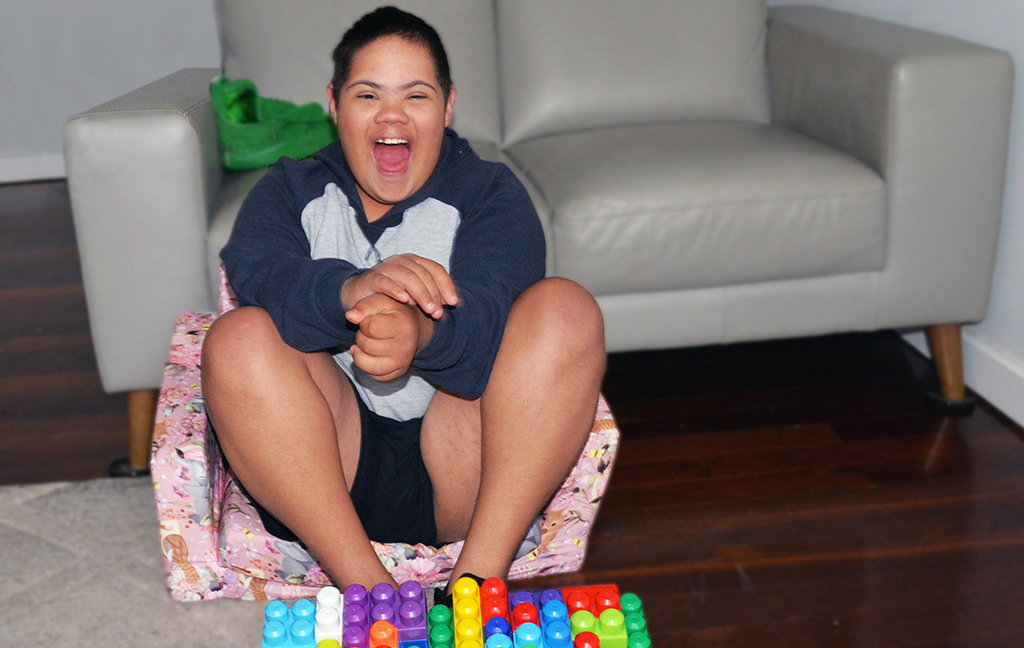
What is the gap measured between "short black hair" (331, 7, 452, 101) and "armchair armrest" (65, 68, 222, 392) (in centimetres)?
42

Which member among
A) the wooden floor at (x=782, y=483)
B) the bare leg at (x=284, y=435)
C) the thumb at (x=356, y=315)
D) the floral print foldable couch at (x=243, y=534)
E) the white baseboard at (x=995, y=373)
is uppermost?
the thumb at (x=356, y=315)

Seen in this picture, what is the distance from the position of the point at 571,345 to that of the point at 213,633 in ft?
2.11

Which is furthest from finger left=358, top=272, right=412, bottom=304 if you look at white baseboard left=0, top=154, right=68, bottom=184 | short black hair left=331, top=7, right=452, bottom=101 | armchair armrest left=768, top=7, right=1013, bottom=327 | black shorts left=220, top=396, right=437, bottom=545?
white baseboard left=0, top=154, right=68, bottom=184

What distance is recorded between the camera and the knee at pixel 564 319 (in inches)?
34.3

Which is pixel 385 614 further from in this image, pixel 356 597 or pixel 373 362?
pixel 373 362

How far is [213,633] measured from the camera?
3.94 ft

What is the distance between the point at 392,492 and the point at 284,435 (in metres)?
0.16

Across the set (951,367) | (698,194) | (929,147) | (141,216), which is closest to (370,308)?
(141,216)

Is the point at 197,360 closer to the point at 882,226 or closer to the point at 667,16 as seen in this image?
the point at 882,226

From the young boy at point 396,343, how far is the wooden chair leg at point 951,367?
39.7 inches

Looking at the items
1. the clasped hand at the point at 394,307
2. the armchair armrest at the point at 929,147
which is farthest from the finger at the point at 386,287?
the armchair armrest at the point at 929,147

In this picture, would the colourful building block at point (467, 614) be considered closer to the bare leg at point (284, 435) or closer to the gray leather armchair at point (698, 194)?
the bare leg at point (284, 435)

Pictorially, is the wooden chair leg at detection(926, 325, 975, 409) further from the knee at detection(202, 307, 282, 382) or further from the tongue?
the knee at detection(202, 307, 282, 382)

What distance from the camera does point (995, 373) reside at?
168 centimetres
